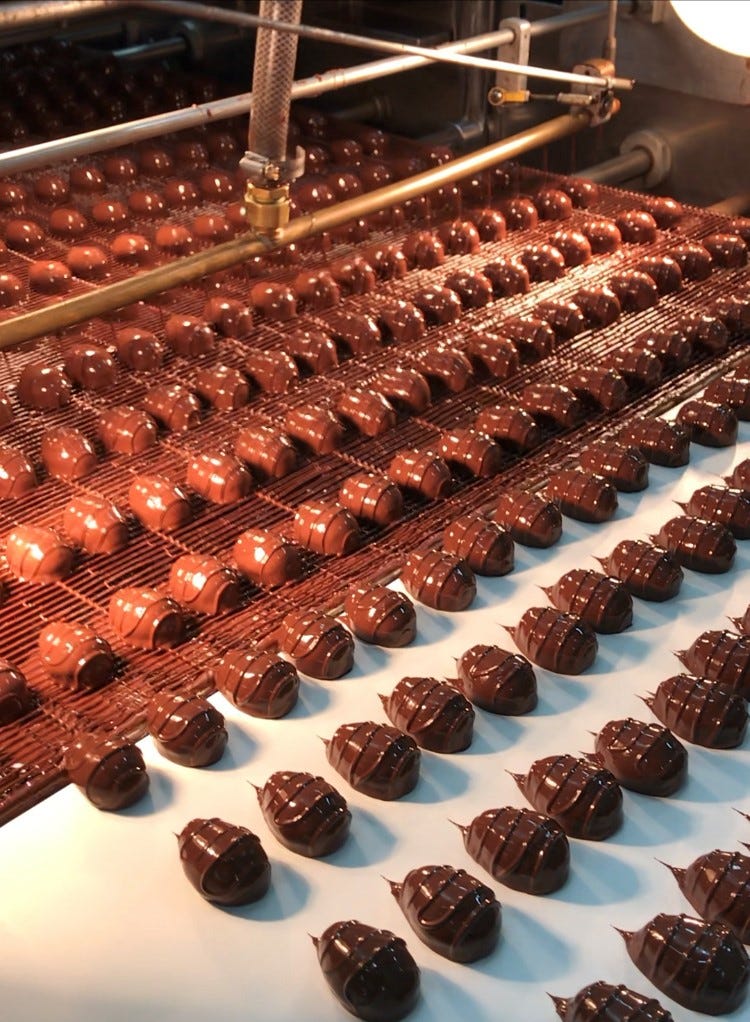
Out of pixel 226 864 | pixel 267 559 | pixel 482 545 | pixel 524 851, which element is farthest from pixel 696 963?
pixel 267 559

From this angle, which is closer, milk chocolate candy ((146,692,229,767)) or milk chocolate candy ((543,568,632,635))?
milk chocolate candy ((146,692,229,767))

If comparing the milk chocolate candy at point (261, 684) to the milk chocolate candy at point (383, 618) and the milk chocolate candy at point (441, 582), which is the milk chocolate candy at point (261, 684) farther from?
the milk chocolate candy at point (441, 582)

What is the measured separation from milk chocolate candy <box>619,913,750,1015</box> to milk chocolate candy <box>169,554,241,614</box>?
107 centimetres

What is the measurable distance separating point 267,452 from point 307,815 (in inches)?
44.1

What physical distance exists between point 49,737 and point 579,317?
209 centimetres

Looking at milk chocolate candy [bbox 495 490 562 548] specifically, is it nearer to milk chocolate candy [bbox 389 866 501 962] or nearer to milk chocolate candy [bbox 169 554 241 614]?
milk chocolate candy [bbox 169 554 241 614]

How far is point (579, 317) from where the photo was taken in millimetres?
3641

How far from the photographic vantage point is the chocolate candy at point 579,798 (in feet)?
6.77

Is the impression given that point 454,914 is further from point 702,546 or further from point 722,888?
point 702,546

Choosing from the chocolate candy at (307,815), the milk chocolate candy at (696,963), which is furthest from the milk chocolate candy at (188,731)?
the milk chocolate candy at (696,963)

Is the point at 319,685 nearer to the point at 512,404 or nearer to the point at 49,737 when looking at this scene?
the point at 49,737

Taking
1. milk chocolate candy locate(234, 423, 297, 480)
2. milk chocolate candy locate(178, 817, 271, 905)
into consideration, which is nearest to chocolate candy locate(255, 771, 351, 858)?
milk chocolate candy locate(178, 817, 271, 905)

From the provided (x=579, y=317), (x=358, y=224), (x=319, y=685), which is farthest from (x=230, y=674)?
(x=358, y=224)

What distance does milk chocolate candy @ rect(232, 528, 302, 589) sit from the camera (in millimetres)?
2590
